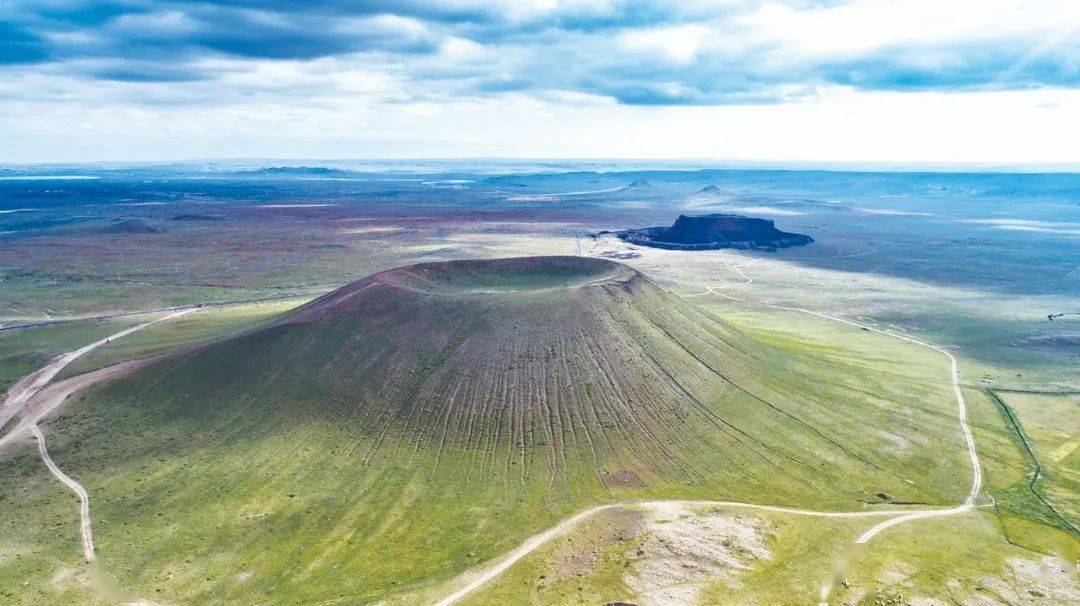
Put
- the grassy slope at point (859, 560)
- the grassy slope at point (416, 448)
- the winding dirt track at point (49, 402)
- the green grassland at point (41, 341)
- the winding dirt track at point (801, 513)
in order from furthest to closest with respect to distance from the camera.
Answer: the green grassland at point (41, 341) < the winding dirt track at point (49, 402) < the grassy slope at point (416, 448) < the winding dirt track at point (801, 513) < the grassy slope at point (859, 560)

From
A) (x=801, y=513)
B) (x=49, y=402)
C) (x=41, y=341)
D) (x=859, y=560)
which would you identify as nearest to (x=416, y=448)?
(x=801, y=513)

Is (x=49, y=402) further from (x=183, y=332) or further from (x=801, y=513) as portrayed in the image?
(x=801, y=513)

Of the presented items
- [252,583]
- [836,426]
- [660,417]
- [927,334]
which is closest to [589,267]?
[660,417]

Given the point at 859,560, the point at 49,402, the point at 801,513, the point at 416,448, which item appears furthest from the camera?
the point at 49,402

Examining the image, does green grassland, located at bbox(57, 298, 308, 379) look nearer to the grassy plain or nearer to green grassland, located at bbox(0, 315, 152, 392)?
the grassy plain

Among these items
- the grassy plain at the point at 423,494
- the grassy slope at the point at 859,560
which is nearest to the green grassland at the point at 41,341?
the grassy plain at the point at 423,494

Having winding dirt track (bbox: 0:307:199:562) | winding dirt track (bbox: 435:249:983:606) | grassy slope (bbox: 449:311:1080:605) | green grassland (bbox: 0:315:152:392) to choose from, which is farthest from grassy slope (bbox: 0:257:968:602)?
green grassland (bbox: 0:315:152:392)

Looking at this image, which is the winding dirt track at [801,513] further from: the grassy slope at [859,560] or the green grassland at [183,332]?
the green grassland at [183,332]
